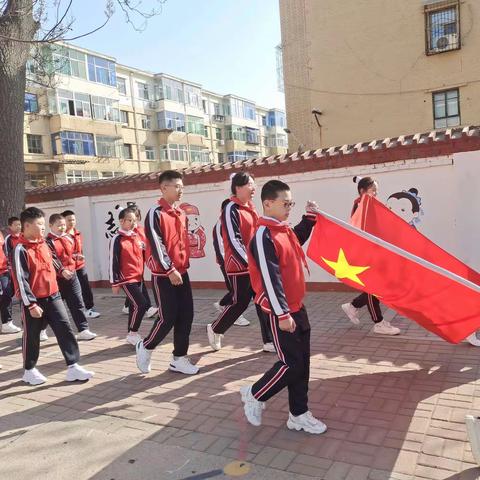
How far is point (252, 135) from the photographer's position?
63219 mm

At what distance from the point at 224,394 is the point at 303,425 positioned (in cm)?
104

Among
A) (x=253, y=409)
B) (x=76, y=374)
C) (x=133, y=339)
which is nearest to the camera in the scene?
(x=253, y=409)

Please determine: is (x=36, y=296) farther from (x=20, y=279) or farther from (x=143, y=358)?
(x=143, y=358)

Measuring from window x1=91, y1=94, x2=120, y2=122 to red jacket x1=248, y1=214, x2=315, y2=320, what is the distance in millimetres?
39556

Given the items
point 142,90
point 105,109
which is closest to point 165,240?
point 105,109

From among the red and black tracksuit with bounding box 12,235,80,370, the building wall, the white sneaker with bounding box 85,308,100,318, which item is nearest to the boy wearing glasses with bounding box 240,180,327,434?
the red and black tracksuit with bounding box 12,235,80,370

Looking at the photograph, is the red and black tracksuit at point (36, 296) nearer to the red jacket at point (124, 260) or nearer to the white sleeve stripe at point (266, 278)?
the red jacket at point (124, 260)

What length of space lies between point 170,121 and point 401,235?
4528 cm

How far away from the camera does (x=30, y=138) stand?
1417 inches

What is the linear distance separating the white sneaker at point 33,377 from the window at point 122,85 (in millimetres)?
42863

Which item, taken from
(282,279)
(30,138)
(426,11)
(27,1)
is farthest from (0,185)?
(30,138)

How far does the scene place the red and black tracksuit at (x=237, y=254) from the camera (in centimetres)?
532

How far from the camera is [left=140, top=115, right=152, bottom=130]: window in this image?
4633 centimetres

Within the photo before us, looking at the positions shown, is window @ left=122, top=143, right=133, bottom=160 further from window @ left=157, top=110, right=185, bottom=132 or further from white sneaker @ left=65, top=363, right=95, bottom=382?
white sneaker @ left=65, top=363, right=95, bottom=382
